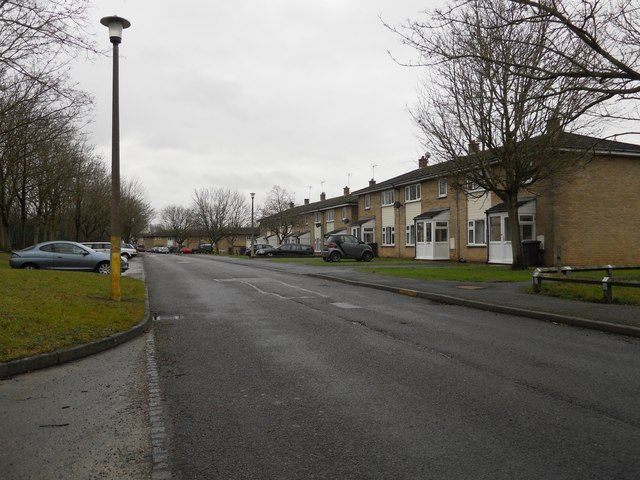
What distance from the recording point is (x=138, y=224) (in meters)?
77.4

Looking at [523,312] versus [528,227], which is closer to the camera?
[523,312]

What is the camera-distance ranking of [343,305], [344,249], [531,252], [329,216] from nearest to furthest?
1. [343,305]
2. [531,252]
3. [344,249]
4. [329,216]

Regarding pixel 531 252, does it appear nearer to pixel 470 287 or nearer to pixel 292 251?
pixel 470 287

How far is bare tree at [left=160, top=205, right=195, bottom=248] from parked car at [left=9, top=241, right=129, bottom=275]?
Result: 2985 inches

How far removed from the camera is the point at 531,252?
25.3 meters

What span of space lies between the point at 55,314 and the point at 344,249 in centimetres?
2583

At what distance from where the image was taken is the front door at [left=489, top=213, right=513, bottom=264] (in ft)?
89.4

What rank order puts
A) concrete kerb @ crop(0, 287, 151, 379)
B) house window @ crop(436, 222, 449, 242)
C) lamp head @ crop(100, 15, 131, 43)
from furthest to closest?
house window @ crop(436, 222, 449, 242)
lamp head @ crop(100, 15, 131, 43)
concrete kerb @ crop(0, 287, 151, 379)

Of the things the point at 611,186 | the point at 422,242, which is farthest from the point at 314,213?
the point at 611,186

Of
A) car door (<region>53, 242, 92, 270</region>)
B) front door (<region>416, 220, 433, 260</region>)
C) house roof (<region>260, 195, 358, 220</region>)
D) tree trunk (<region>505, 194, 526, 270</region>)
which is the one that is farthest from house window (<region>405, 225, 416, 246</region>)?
car door (<region>53, 242, 92, 270</region>)

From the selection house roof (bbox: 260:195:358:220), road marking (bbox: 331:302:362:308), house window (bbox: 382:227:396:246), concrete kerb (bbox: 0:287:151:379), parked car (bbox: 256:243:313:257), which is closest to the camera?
concrete kerb (bbox: 0:287:151:379)

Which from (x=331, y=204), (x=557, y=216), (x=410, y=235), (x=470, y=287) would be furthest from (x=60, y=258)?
(x=331, y=204)

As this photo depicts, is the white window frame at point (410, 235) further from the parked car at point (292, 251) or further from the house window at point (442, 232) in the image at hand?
the parked car at point (292, 251)

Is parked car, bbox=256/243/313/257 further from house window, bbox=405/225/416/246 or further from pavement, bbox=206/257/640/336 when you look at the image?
pavement, bbox=206/257/640/336
